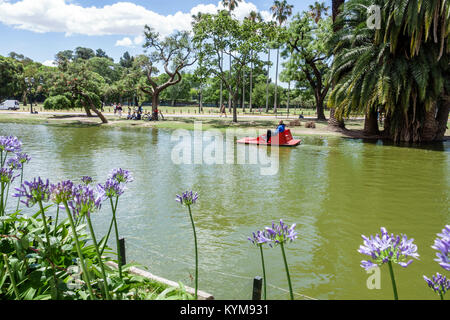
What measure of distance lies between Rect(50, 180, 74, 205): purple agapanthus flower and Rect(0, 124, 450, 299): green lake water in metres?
2.99

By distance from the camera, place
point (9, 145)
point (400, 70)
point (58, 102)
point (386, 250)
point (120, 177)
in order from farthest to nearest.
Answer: point (58, 102) < point (400, 70) < point (9, 145) < point (120, 177) < point (386, 250)

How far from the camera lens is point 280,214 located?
804 centimetres

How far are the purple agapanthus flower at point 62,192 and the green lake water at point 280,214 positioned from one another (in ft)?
9.82

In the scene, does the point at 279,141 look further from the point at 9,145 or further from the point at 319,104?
the point at 319,104

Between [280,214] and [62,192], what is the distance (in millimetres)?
6320

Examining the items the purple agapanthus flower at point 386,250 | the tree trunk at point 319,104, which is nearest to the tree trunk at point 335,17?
the tree trunk at point 319,104

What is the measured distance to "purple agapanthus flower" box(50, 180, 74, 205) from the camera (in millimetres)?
2221

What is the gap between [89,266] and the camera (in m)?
3.33

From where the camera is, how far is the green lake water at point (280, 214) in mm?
5203

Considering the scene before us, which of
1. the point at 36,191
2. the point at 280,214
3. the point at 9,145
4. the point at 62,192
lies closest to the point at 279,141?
the point at 280,214

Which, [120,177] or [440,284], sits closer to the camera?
[440,284]

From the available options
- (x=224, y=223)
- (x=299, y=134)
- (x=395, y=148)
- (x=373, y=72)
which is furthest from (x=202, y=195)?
(x=299, y=134)

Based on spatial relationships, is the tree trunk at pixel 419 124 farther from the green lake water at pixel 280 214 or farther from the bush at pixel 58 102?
the bush at pixel 58 102

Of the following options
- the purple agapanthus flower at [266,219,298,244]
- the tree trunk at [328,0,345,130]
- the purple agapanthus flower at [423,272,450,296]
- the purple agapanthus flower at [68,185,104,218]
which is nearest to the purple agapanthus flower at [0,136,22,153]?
the purple agapanthus flower at [68,185,104,218]
